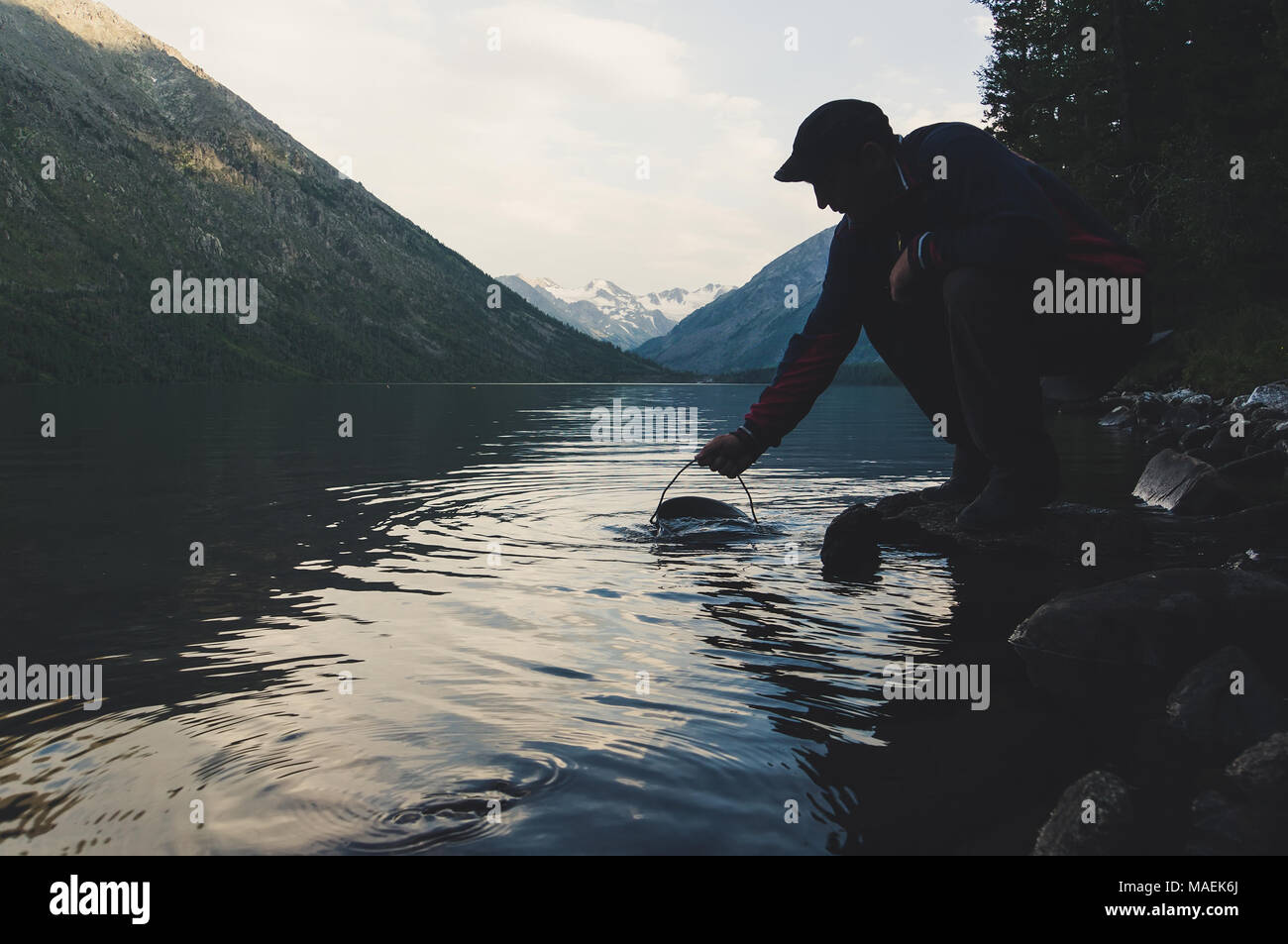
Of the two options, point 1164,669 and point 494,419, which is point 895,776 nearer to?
point 1164,669

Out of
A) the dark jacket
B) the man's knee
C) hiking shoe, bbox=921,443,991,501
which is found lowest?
hiking shoe, bbox=921,443,991,501

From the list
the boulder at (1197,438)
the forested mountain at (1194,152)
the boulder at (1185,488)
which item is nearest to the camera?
the boulder at (1185,488)

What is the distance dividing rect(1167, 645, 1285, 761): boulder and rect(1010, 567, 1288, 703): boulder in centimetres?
46

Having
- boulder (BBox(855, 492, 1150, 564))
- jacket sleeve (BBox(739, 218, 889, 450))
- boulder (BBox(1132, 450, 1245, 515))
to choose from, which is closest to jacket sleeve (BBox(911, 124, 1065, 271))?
jacket sleeve (BBox(739, 218, 889, 450))

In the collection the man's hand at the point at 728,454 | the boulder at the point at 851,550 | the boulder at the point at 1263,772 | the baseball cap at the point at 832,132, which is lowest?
the boulder at the point at 1263,772

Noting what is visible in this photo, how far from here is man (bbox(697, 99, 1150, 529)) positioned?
562 cm

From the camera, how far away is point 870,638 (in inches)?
235

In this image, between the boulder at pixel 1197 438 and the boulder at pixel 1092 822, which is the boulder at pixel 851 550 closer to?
the boulder at pixel 1092 822

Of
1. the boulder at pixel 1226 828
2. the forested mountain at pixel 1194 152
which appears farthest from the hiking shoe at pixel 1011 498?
the forested mountain at pixel 1194 152

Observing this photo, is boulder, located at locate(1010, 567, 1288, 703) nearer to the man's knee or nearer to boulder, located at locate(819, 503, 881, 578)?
the man's knee

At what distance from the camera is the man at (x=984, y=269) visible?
5621mm

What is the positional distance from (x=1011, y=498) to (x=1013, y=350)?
0.97 m

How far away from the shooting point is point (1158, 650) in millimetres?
5250

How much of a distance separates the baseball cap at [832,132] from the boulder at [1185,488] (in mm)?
6605
